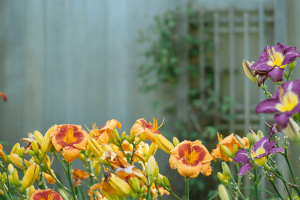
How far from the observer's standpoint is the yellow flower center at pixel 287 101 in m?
0.26

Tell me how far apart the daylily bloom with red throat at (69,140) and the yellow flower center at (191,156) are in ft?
0.50

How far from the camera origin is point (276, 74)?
1.03ft

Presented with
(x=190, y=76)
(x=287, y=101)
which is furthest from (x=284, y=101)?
(x=190, y=76)

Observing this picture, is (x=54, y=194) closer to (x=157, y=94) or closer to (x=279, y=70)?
(x=279, y=70)

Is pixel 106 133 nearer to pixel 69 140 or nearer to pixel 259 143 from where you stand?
pixel 69 140

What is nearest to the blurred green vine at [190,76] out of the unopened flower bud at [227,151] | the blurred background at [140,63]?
the blurred background at [140,63]

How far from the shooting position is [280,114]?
0.24m

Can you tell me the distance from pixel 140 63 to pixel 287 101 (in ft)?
5.36

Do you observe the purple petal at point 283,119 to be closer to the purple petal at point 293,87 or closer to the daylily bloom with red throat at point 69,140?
the purple petal at point 293,87

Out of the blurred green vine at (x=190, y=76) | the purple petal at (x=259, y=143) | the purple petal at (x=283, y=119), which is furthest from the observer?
the blurred green vine at (x=190, y=76)

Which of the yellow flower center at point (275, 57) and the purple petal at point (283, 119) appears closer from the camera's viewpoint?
the purple petal at point (283, 119)

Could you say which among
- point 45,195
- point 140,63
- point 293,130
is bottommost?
point 45,195

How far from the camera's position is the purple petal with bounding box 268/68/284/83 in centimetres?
31

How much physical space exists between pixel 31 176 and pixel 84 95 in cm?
159
